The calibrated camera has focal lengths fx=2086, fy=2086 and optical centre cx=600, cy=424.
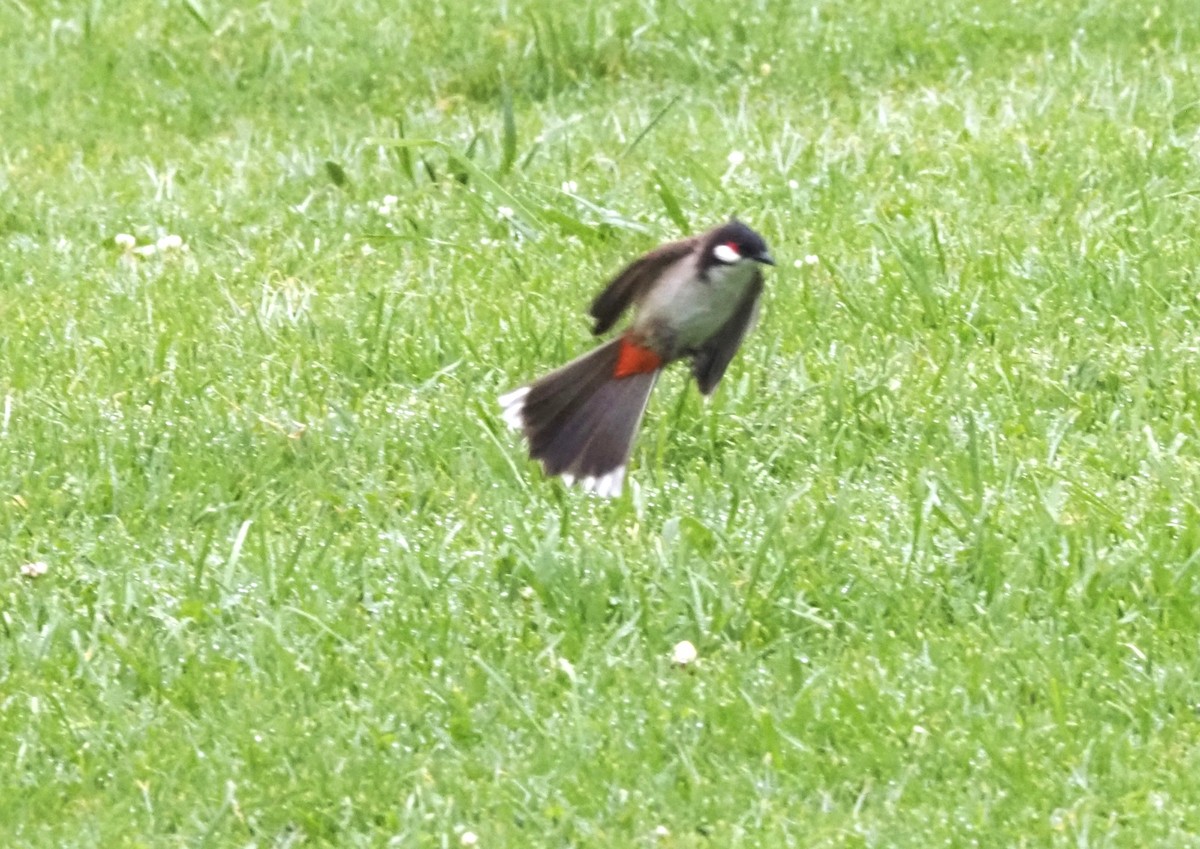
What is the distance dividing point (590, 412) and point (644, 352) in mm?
231

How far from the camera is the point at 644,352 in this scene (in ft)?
18.0

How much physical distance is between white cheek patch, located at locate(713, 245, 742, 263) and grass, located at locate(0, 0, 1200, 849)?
18.9 inches

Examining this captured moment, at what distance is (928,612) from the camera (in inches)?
185

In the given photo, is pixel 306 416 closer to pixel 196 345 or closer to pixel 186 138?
pixel 196 345

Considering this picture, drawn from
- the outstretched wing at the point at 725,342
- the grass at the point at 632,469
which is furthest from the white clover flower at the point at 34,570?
the outstretched wing at the point at 725,342

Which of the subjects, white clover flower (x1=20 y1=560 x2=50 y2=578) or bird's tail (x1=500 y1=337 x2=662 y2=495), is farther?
bird's tail (x1=500 y1=337 x2=662 y2=495)

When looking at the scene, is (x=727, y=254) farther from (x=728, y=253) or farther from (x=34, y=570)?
(x=34, y=570)

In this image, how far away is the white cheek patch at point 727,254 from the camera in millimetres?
5316

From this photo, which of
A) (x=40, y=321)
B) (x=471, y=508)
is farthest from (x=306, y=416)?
(x=40, y=321)

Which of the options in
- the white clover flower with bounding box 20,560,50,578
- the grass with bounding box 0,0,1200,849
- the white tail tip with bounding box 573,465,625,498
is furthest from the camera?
the white tail tip with bounding box 573,465,625,498

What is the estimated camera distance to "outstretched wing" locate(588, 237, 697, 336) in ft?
18.2

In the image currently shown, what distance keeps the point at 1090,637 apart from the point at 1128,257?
7.04 feet

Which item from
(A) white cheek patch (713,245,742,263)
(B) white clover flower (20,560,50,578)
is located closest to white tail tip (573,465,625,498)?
(A) white cheek patch (713,245,742,263)

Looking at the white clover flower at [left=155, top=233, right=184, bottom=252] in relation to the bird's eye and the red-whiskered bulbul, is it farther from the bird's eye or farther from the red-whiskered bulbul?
the bird's eye
